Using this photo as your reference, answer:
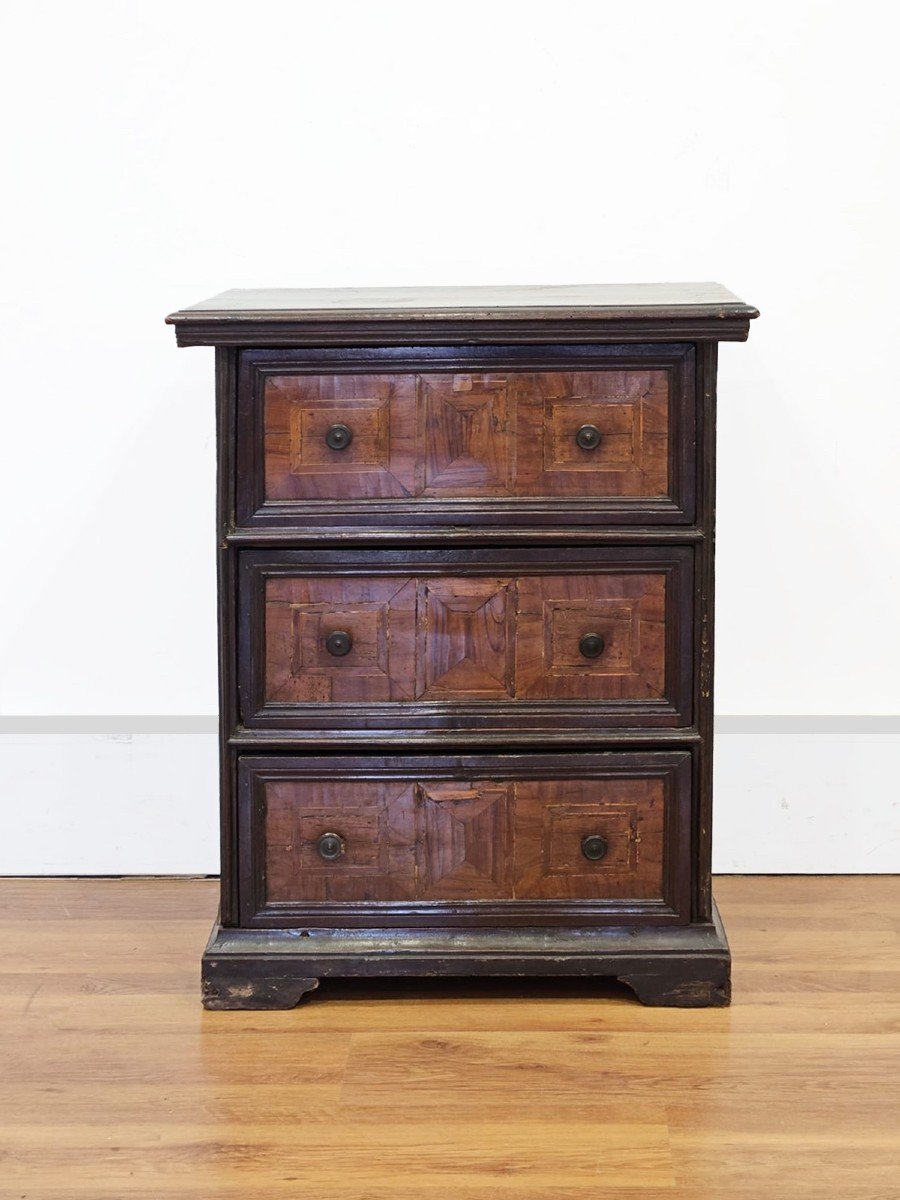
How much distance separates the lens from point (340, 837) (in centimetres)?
263

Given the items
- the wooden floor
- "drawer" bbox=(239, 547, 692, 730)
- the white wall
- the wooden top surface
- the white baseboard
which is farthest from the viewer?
the white baseboard

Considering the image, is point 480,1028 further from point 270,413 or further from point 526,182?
point 526,182

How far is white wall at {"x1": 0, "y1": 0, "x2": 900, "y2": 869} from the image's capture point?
307 cm

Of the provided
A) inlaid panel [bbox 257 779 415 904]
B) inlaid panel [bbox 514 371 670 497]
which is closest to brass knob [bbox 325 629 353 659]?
inlaid panel [bbox 257 779 415 904]

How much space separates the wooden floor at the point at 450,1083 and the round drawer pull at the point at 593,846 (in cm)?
25

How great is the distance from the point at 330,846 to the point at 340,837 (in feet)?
0.08

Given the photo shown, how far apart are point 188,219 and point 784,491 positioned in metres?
1.33

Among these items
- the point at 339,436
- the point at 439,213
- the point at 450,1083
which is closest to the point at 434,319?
the point at 339,436

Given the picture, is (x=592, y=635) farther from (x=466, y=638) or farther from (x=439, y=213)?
(x=439, y=213)

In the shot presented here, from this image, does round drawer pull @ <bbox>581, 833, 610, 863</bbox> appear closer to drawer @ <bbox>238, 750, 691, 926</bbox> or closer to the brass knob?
drawer @ <bbox>238, 750, 691, 926</bbox>

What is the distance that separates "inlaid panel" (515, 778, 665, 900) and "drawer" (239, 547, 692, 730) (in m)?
0.12

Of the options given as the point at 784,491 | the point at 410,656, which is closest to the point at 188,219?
the point at 410,656

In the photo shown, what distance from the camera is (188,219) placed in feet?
10.3

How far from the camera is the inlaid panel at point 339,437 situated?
2.51m
